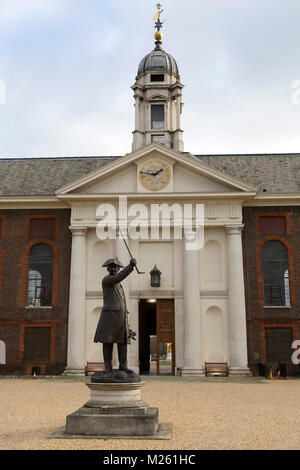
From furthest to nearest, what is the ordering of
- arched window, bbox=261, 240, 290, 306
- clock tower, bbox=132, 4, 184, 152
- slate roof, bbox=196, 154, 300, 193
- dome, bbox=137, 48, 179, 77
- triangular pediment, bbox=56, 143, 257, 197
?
dome, bbox=137, 48, 179, 77, clock tower, bbox=132, 4, 184, 152, slate roof, bbox=196, 154, 300, 193, triangular pediment, bbox=56, 143, 257, 197, arched window, bbox=261, 240, 290, 306

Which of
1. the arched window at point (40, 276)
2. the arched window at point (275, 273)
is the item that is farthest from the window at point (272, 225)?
the arched window at point (40, 276)

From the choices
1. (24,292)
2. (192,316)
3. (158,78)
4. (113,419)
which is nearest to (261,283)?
(192,316)

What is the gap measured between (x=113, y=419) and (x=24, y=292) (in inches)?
822

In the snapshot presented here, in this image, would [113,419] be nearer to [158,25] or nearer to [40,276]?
[40,276]

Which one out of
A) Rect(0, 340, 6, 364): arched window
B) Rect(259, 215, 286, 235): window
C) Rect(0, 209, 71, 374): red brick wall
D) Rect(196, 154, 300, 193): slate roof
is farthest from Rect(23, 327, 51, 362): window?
Rect(196, 154, 300, 193): slate roof

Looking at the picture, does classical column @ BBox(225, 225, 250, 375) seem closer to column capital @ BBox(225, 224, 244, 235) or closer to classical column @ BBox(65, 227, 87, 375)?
column capital @ BBox(225, 224, 244, 235)

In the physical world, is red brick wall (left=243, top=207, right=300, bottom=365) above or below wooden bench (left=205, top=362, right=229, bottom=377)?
above

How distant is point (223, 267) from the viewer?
3005 cm

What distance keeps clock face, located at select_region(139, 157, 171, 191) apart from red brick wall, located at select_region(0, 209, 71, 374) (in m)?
A: 5.33

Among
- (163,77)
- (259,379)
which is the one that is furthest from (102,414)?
(163,77)

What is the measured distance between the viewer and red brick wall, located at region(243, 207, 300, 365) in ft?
95.2

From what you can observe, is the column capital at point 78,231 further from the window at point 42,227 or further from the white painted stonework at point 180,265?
the window at point 42,227
